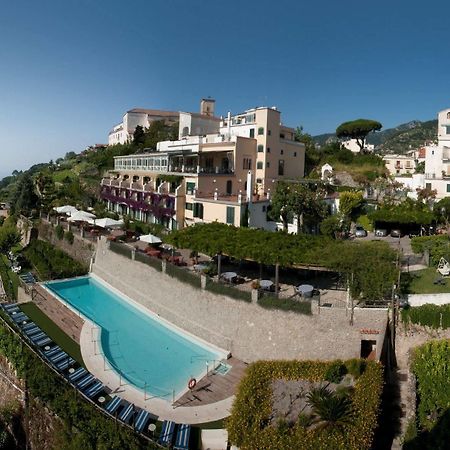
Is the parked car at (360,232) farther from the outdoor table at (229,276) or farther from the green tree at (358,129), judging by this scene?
the green tree at (358,129)

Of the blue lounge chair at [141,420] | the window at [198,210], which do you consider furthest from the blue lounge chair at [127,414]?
the window at [198,210]

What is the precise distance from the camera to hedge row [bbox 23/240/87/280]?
112ft

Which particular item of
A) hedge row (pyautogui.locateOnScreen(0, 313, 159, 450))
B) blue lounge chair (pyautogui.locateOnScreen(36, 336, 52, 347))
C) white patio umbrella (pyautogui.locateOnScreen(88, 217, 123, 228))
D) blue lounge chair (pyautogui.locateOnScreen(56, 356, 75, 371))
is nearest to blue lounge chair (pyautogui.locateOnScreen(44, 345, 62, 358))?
hedge row (pyautogui.locateOnScreen(0, 313, 159, 450))

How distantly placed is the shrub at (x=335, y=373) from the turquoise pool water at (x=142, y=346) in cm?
649

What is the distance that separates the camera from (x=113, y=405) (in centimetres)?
1736

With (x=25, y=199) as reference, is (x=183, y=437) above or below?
below

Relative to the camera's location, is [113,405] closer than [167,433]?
No

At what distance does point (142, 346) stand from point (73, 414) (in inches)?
258

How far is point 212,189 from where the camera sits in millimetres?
39812

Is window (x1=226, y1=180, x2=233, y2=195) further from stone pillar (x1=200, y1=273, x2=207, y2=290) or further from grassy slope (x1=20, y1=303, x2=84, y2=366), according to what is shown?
grassy slope (x1=20, y1=303, x2=84, y2=366)

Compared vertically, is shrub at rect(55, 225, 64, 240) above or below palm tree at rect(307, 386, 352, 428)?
above

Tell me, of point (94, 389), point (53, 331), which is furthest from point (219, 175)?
point (94, 389)

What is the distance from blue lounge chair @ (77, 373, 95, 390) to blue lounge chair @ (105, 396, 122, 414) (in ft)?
5.42

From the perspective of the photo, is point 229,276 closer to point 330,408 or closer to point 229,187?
point 330,408
